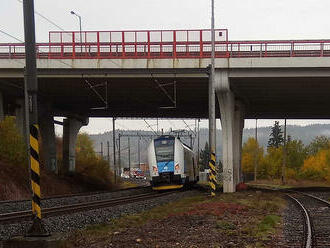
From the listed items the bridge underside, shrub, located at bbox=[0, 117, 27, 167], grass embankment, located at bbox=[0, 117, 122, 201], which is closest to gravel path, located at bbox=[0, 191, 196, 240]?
grass embankment, located at bbox=[0, 117, 122, 201]

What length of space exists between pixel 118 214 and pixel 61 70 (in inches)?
619

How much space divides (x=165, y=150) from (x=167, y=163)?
0.95m

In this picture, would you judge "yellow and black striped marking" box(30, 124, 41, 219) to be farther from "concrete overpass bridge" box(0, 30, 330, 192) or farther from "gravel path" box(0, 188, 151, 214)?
"concrete overpass bridge" box(0, 30, 330, 192)

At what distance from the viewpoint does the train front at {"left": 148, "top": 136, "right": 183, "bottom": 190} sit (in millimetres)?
29875

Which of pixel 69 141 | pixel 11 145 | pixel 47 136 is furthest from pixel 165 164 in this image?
pixel 69 141

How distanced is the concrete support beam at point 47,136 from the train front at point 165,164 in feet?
43.0

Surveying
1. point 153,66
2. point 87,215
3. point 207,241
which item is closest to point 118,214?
point 87,215

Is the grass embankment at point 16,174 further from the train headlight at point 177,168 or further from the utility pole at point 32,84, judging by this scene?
the utility pole at point 32,84

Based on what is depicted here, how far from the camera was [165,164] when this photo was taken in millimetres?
29906

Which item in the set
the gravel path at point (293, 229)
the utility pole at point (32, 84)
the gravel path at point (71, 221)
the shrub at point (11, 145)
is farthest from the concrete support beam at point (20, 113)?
the utility pole at point (32, 84)

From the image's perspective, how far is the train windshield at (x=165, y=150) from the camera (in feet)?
98.5

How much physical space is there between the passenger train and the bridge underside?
3392 mm

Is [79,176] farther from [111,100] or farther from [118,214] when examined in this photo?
[118,214]

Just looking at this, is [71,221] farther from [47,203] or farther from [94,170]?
[94,170]
